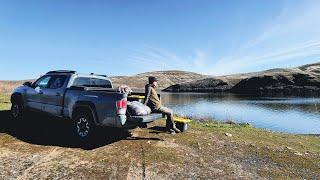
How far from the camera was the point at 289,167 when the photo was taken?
9.00 metres

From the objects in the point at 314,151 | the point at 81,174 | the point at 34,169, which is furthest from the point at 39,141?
the point at 314,151

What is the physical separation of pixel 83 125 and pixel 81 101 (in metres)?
0.85

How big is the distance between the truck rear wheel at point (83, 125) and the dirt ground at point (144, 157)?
1.13ft

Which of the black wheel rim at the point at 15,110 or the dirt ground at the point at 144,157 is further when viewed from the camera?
the black wheel rim at the point at 15,110

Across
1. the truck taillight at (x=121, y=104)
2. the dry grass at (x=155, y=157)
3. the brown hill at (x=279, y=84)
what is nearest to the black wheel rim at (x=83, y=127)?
the dry grass at (x=155, y=157)

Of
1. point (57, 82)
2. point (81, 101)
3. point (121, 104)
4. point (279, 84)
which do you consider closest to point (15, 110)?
point (57, 82)

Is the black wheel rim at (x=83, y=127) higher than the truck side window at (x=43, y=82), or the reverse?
Result: the truck side window at (x=43, y=82)

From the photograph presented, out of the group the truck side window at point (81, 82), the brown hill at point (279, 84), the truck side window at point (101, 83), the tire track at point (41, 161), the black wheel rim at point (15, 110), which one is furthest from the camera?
the brown hill at point (279, 84)

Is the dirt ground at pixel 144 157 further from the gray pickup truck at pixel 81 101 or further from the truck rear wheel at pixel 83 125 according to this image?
the gray pickup truck at pixel 81 101

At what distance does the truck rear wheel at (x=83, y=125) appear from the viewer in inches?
422

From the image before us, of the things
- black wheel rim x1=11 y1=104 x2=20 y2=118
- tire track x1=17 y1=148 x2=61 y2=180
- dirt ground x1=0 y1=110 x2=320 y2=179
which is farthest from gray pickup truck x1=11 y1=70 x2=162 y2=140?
tire track x1=17 y1=148 x2=61 y2=180

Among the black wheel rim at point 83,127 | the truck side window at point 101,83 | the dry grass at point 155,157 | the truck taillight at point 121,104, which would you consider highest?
the truck side window at point 101,83

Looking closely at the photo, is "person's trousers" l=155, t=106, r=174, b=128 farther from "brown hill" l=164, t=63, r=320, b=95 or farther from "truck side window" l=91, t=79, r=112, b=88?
"brown hill" l=164, t=63, r=320, b=95

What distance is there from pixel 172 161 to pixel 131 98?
3.51m
